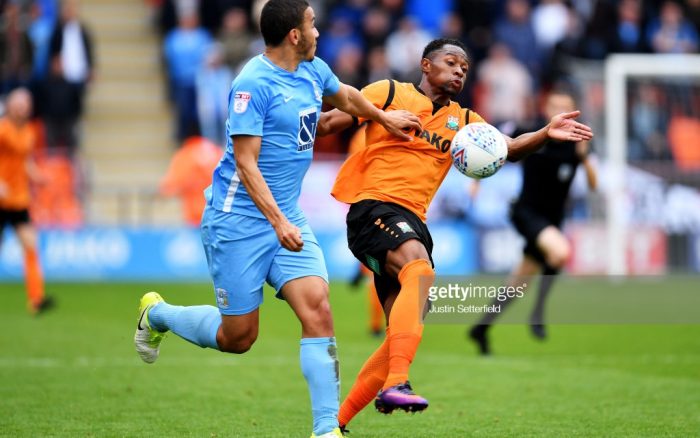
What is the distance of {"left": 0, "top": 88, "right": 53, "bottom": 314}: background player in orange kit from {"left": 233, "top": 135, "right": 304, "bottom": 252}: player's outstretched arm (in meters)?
9.40

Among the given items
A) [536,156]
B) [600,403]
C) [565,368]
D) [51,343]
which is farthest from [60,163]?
[600,403]

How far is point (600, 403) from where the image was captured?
927cm

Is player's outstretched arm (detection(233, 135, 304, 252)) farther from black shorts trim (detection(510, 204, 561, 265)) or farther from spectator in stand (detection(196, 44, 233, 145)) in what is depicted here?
spectator in stand (detection(196, 44, 233, 145))

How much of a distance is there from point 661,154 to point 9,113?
1084cm

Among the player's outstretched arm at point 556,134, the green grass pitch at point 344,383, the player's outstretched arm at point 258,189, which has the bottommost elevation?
the green grass pitch at point 344,383

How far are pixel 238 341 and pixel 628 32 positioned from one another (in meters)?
17.6

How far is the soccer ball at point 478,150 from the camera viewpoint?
25.3 feet

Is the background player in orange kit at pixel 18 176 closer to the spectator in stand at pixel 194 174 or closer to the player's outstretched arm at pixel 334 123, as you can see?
the spectator in stand at pixel 194 174

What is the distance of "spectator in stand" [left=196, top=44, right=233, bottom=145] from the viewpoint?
22000 mm

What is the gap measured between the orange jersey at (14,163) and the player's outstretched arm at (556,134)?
9.69 meters

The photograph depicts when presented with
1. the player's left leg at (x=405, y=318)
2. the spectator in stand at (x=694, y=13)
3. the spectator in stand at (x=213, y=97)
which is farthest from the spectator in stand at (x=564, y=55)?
the player's left leg at (x=405, y=318)

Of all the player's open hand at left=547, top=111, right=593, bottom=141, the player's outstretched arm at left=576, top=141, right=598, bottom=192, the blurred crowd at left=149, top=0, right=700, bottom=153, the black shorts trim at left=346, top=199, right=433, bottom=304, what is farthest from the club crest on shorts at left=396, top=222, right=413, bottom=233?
the blurred crowd at left=149, top=0, right=700, bottom=153

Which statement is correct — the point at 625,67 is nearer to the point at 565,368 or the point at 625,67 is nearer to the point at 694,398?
the point at 565,368

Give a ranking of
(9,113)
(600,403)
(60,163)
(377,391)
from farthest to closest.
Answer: (60,163) < (9,113) < (600,403) < (377,391)
